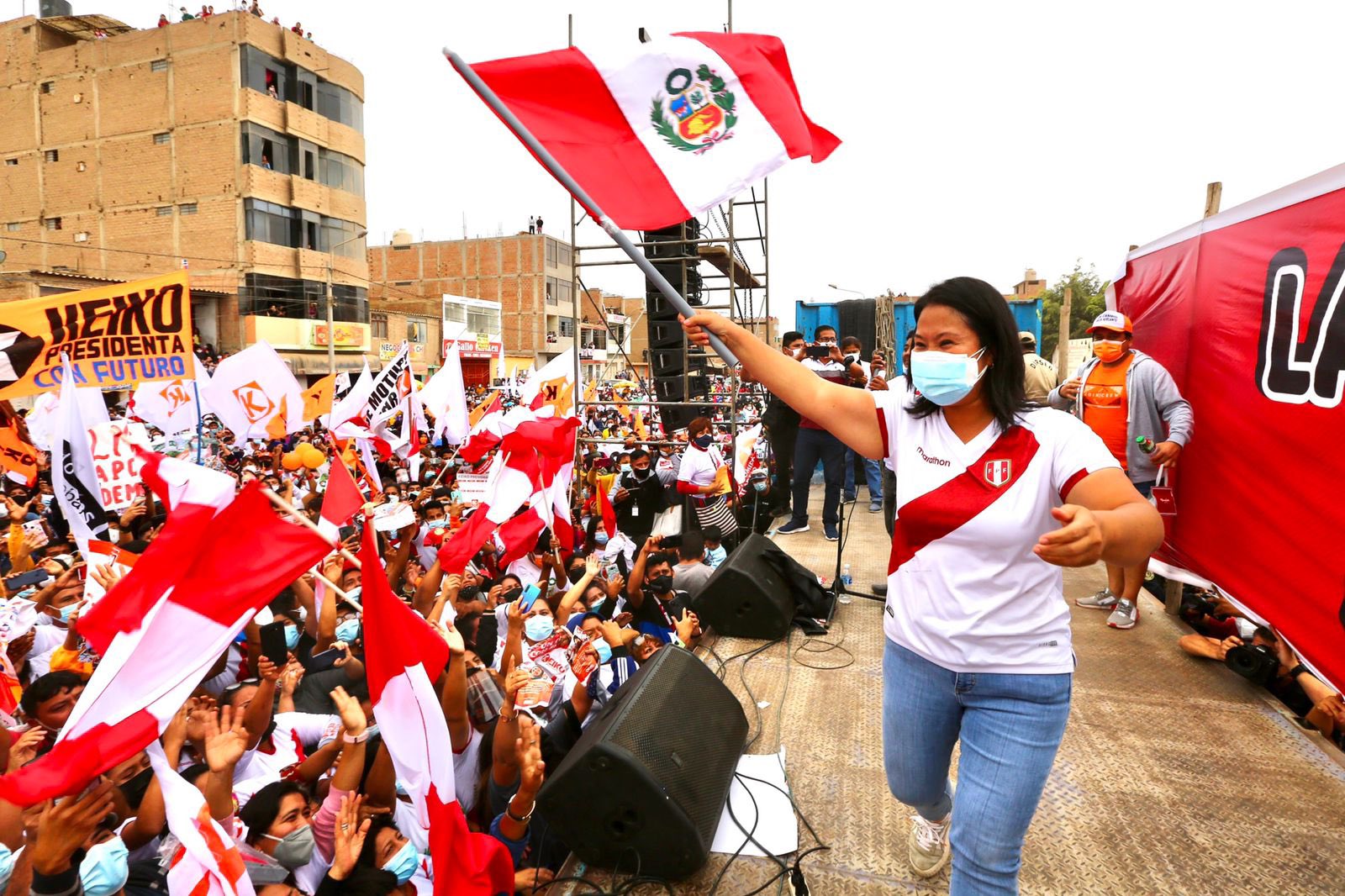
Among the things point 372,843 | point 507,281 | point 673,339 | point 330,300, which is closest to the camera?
point 372,843

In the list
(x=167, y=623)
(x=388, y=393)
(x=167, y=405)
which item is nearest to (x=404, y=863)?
(x=167, y=623)

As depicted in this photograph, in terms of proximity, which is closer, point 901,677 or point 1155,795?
point 901,677

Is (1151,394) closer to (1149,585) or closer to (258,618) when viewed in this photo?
(1149,585)

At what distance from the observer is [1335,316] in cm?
292

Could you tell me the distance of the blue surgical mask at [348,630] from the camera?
5704 millimetres

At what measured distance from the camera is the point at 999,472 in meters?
1.81

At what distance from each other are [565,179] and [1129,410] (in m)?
3.48

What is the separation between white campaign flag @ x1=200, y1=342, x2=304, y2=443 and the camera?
10.5 m

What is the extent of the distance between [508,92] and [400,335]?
40.4 meters

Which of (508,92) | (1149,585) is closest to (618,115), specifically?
(508,92)

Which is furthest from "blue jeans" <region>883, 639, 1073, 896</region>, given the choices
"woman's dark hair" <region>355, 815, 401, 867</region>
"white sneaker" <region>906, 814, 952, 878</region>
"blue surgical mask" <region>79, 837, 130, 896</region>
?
"blue surgical mask" <region>79, 837, 130, 896</region>

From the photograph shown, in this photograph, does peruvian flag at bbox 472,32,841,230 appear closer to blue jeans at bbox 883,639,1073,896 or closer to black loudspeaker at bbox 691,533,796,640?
blue jeans at bbox 883,639,1073,896

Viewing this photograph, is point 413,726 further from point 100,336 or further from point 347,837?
point 100,336

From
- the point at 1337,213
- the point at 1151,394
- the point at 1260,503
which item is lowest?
the point at 1260,503
